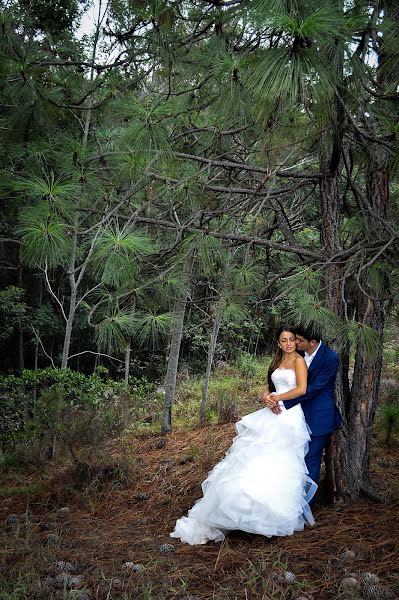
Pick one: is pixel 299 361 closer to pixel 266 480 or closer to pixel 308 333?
pixel 308 333

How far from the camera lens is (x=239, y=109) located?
2811 mm

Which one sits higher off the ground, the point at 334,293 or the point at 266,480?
the point at 334,293

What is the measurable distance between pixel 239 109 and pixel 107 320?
1291 millimetres

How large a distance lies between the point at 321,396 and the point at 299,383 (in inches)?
6.9

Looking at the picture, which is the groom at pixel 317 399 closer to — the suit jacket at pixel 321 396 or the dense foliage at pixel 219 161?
the suit jacket at pixel 321 396

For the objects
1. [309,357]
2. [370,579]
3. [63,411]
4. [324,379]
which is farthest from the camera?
[63,411]

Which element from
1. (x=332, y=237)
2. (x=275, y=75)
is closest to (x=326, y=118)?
(x=275, y=75)

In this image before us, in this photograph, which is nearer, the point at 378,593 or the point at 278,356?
the point at 378,593

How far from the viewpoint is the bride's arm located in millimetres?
3418

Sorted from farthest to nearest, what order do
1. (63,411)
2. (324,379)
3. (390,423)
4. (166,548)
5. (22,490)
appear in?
(390,423) < (63,411) < (22,490) < (324,379) < (166,548)

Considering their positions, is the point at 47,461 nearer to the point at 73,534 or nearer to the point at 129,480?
the point at 129,480

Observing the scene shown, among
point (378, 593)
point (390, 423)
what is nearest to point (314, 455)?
point (378, 593)

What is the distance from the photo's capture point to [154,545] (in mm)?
3107

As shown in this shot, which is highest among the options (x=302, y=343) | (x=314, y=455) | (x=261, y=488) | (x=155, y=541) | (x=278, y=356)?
(x=302, y=343)
